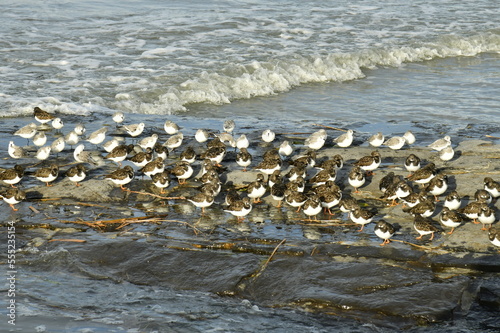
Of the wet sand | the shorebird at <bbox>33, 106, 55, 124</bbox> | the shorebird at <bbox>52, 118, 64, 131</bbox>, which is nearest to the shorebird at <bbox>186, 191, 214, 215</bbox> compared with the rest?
the wet sand

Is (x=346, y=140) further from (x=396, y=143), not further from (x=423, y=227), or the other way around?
(x=423, y=227)

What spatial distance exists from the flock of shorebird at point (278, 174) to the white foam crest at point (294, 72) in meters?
5.21

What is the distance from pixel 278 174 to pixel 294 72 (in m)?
12.5

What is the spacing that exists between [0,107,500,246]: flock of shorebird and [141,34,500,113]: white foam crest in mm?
5205

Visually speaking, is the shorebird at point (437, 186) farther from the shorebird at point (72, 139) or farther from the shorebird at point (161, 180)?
the shorebird at point (72, 139)

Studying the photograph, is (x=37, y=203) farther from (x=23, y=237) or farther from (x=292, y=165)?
(x=292, y=165)

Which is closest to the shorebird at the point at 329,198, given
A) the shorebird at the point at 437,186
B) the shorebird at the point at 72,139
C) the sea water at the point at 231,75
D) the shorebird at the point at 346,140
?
the shorebird at the point at 437,186

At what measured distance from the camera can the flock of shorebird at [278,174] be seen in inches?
448

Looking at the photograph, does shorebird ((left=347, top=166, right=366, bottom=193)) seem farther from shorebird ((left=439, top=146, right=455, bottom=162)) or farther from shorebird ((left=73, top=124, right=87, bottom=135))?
shorebird ((left=73, top=124, right=87, bottom=135))

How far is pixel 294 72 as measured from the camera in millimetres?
25016

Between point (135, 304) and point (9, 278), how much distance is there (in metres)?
2.00

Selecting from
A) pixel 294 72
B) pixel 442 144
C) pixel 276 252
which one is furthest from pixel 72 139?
pixel 294 72

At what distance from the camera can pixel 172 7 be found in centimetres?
3372

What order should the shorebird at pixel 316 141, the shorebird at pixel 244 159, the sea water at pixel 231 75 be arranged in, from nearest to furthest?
the sea water at pixel 231 75
the shorebird at pixel 244 159
the shorebird at pixel 316 141
